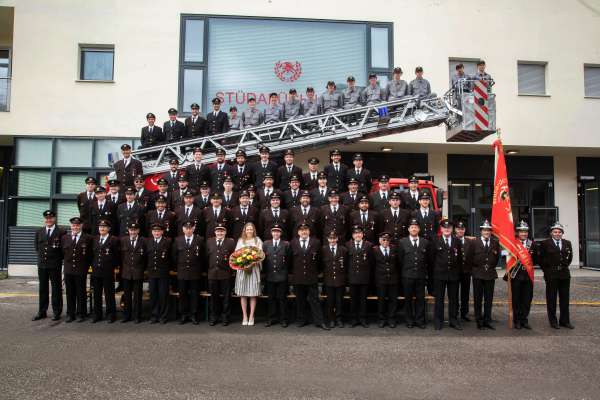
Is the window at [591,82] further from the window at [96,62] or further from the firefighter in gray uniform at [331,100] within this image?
the window at [96,62]

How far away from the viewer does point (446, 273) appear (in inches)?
295

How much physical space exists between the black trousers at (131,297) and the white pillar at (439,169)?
11.1m

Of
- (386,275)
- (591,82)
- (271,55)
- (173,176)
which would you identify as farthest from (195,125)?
(591,82)

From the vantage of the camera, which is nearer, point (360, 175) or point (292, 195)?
point (292, 195)

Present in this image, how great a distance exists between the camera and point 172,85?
13875mm

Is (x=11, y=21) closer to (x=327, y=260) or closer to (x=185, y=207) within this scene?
(x=185, y=207)

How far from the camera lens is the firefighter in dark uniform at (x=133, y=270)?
7645 mm

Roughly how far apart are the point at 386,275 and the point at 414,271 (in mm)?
467

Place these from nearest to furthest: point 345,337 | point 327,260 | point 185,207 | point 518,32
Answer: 1. point 345,337
2. point 327,260
3. point 185,207
4. point 518,32

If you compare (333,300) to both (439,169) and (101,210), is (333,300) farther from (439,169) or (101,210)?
(439,169)

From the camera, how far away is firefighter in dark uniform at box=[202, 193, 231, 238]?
8148mm

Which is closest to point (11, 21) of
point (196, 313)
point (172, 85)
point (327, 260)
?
point (172, 85)

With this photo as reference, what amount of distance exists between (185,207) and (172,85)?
690 cm

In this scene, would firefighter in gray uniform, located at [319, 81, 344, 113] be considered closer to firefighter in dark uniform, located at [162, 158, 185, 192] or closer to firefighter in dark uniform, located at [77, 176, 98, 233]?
firefighter in dark uniform, located at [162, 158, 185, 192]
